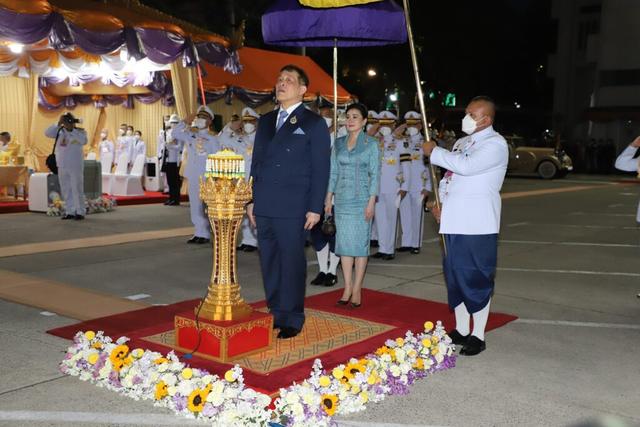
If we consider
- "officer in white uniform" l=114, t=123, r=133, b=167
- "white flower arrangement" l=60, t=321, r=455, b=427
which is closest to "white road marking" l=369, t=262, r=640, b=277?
"white flower arrangement" l=60, t=321, r=455, b=427

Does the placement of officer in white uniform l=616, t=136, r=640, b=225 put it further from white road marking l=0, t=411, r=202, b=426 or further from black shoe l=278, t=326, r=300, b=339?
white road marking l=0, t=411, r=202, b=426

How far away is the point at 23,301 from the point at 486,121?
4.30 meters

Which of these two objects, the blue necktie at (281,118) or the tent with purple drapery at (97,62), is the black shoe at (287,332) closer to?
the blue necktie at (281,118)

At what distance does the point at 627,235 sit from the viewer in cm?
1234

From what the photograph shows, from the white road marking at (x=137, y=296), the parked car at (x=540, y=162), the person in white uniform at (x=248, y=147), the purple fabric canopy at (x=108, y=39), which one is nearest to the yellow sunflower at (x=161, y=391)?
the white road marking at (x=137, y=296)

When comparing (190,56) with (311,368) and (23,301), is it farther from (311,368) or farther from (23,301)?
(311,368)

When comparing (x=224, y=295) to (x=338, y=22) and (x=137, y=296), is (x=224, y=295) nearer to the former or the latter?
(x=137, y=296)

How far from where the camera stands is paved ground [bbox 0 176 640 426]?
4047 mm

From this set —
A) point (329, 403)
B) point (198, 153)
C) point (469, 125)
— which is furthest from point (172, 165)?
point (329, 403)

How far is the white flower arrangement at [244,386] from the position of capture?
3.78 metres

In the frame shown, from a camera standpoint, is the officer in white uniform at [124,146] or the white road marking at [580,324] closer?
the white road marking at [580,324]

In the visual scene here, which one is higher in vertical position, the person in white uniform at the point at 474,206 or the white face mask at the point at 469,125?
the white face mask at the point at 469,125

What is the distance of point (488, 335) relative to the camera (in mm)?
5719

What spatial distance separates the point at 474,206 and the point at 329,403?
183 cm
